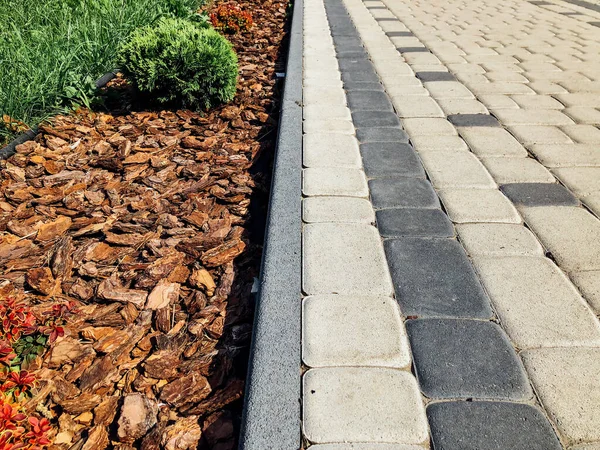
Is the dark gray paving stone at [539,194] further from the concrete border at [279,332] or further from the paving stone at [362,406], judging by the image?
the paving stone at [362,406]

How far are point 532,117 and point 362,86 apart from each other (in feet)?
4.91

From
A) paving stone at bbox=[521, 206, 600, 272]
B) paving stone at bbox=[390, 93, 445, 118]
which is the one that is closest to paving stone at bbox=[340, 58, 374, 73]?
paving stone at bbox=[390, 93, 445, 118]

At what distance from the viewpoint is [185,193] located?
10.1ft

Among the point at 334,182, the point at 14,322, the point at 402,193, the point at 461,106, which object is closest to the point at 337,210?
the point at 334,182

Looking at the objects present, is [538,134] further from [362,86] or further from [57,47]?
[57,47]

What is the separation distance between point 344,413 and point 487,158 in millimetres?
2241

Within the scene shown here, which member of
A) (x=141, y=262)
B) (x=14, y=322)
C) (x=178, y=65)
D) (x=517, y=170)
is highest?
(x=178, y=65)

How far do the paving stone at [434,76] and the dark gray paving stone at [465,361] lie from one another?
340 cm

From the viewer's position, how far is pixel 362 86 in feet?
14.8

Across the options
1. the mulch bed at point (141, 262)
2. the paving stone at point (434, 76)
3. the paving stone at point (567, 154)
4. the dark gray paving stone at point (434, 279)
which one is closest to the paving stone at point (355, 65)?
the paving stone at point (434, 76)

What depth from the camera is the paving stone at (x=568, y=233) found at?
2.29m

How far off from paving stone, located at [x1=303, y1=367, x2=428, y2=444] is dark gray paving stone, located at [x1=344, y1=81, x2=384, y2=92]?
323cm

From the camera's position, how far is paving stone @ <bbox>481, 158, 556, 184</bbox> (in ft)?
9.68

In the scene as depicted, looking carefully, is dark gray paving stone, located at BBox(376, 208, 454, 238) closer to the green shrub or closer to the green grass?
the green shrub
